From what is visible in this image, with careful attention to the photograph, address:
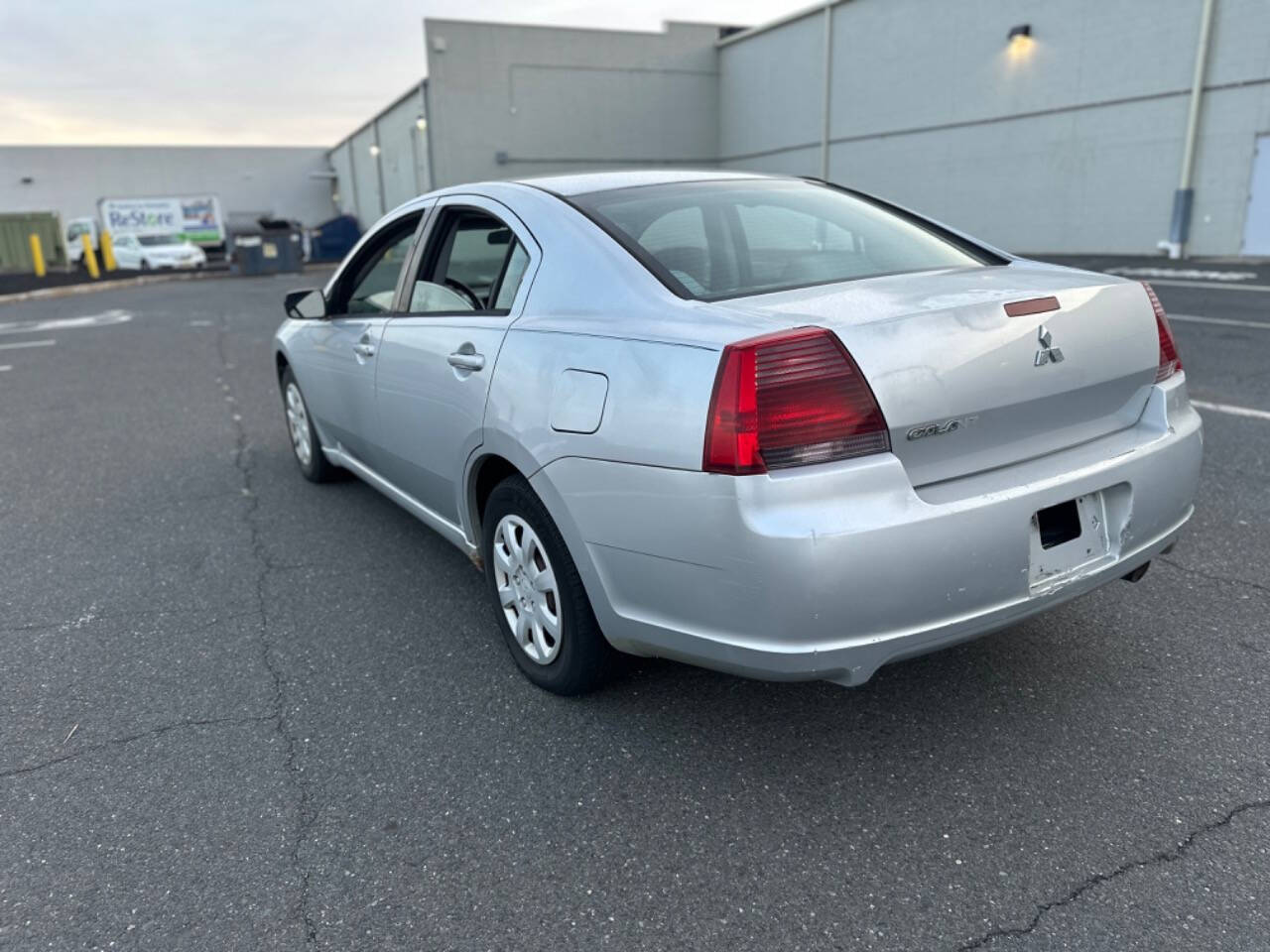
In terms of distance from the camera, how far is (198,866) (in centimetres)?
216

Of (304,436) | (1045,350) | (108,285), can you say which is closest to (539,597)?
(1045,350)

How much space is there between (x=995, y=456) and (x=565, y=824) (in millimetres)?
1401

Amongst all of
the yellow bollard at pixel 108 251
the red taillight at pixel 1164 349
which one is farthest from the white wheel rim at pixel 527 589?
the yellow bollard at pixel 108 251

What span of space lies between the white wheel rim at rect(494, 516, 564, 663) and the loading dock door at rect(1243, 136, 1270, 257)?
17.8 meters

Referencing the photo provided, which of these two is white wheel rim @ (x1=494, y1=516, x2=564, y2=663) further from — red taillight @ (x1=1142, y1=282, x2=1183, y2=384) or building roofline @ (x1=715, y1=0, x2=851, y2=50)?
building roofline @ (x1=715, y1=0, x2=851, y2=50)

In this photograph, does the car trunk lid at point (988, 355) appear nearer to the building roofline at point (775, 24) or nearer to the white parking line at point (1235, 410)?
the white parking line at point (1235, 410)

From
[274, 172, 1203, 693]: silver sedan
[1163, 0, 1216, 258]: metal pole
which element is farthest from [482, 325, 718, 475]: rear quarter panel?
[1163, 0, 1216, 258]: metal pole

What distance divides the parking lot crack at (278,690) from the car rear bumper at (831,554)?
93 centimetres

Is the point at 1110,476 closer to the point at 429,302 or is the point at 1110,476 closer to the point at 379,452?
the point at 429,302

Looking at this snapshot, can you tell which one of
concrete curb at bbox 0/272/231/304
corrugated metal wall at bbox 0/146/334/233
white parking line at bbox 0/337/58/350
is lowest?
white parking line at bbox 0/337/58/350

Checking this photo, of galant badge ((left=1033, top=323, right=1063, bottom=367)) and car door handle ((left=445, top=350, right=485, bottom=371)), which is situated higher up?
galant badge ((left=1033, top=323, right=1063, bottom=367))

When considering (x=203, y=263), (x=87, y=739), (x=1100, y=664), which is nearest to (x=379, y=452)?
(x=87, y=739)

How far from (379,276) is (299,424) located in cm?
134

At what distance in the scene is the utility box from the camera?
1497 inches
